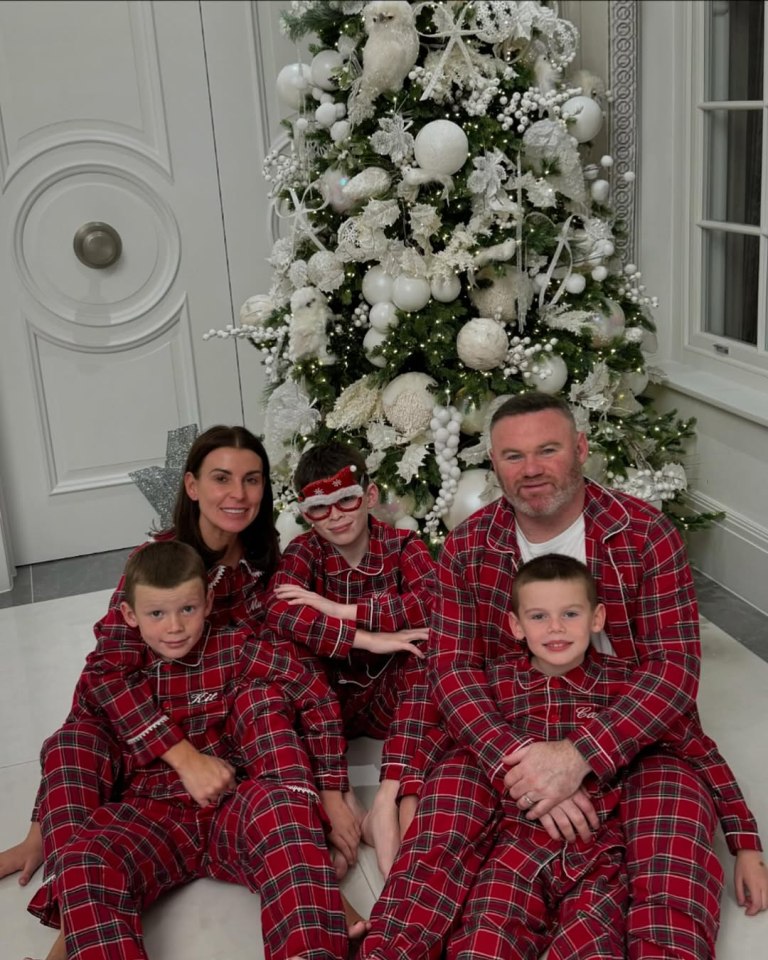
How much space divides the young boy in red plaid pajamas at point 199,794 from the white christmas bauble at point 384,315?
1.14 m

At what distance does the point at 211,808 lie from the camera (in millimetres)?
2133

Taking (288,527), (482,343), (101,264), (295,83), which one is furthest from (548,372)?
(101,264)

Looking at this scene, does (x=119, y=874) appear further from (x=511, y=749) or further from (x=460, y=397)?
(x=460, y=397)

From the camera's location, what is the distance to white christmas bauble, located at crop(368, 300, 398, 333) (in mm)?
3131

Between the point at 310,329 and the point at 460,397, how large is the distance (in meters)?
0.48

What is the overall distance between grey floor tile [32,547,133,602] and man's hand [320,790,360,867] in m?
1.86

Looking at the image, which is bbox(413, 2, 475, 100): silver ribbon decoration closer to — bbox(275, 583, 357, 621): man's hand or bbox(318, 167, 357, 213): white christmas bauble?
bbox(318, 167, 357, 213): white christmas bauble

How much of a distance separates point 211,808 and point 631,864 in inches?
31.6

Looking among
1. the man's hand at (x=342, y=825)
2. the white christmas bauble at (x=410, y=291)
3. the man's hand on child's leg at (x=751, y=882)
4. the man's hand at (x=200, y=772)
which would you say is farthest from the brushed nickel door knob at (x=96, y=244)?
the man's hand on child's leg at (x=751, y=882)

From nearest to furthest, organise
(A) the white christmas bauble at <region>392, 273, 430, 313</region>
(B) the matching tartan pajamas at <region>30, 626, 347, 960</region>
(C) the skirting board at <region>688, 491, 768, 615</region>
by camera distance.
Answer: (B) the matching tartan pajamas at <region>30, 626, 347, 960</region>, (A) the white christmas bauble at <region>392, 273, 430, 313</region>, (C) the skirting board at <region>688, 491, 768, 615</region>

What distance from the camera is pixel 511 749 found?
6.50 feet

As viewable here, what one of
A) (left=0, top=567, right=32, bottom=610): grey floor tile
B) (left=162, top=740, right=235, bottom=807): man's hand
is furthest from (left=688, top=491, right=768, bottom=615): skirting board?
(left=0, top=567, right=32, bottom=610): grey floor tile

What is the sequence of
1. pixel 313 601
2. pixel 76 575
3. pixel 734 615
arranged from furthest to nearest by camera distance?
pixel 76 575 → pixel 734 615 → pixel 313 601

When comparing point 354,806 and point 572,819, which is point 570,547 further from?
point 354,806
